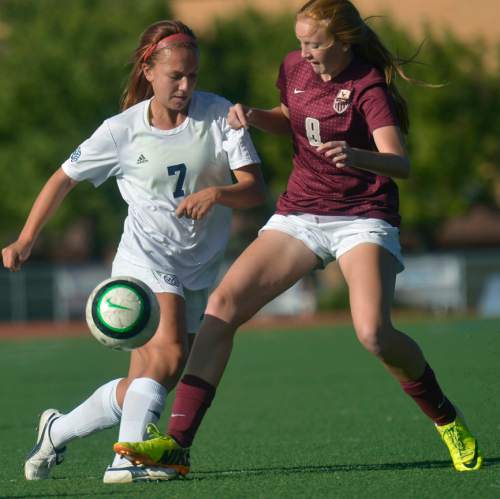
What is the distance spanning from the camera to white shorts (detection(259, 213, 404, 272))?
19.4 feet

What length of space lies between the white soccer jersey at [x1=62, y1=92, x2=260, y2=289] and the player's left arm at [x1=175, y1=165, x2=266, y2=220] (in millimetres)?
68

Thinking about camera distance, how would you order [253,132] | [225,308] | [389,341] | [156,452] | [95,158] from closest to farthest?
[156,452] < [389,341] < [225,308] < [95,158] < [253,132]

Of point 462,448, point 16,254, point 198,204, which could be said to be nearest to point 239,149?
point 198,204

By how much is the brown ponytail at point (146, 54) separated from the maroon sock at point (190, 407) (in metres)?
1.56

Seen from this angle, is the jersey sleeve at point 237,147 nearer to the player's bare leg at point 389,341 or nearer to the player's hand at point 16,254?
the player's bare leg at point 389,341

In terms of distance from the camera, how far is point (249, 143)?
19.9 feet

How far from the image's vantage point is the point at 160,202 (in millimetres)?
6125

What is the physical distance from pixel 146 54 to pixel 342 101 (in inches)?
Result: 40.2

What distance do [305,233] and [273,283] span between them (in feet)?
1.03

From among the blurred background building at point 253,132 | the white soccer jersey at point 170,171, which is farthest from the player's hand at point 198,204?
the blurred background building at point 253,132

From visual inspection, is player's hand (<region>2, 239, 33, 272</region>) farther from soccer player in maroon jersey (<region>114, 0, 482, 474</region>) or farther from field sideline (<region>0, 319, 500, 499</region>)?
field sideline (<region>0, 319, 500, 499</region>)

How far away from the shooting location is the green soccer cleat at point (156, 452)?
5578 mm

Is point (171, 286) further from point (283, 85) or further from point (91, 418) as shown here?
point (283, 85)

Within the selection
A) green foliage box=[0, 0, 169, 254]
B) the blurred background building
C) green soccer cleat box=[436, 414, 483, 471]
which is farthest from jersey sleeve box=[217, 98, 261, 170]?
green foliage box=[0, 0, 169, 254]
